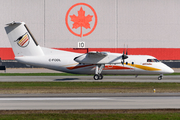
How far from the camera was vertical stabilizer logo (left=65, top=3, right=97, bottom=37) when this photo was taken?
57.6 meters

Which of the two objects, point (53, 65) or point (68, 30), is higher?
point (68, 30)

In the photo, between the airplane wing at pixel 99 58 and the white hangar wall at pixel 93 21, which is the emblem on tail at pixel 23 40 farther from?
the white hangar wall at pixel 93 21

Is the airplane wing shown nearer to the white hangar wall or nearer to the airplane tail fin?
the airplane tail fin

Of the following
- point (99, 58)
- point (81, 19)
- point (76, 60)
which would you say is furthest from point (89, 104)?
point (81, 19)

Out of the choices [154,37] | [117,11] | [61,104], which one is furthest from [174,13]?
[61,104]

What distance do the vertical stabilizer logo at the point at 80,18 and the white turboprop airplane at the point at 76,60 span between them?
86.1 ft

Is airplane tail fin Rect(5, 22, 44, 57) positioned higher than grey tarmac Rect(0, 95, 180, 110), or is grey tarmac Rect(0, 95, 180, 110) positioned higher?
airplane tail fin Rect(5, 22, 44, 57)

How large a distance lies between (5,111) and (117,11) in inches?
1885

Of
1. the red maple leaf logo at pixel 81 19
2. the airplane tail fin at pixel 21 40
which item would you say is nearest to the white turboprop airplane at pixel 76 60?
the airplane tail fin at pixel 21 40

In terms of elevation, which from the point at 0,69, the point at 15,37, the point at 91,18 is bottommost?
the point at 0,69

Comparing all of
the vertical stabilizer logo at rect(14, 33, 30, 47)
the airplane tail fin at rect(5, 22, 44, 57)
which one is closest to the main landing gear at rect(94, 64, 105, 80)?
the airplane tail fin at rect(5, 22, 44, 57)

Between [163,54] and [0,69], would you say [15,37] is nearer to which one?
[0,69]

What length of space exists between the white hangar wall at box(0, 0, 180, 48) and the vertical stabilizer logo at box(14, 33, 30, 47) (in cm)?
2590

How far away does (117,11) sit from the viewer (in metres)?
57.8
